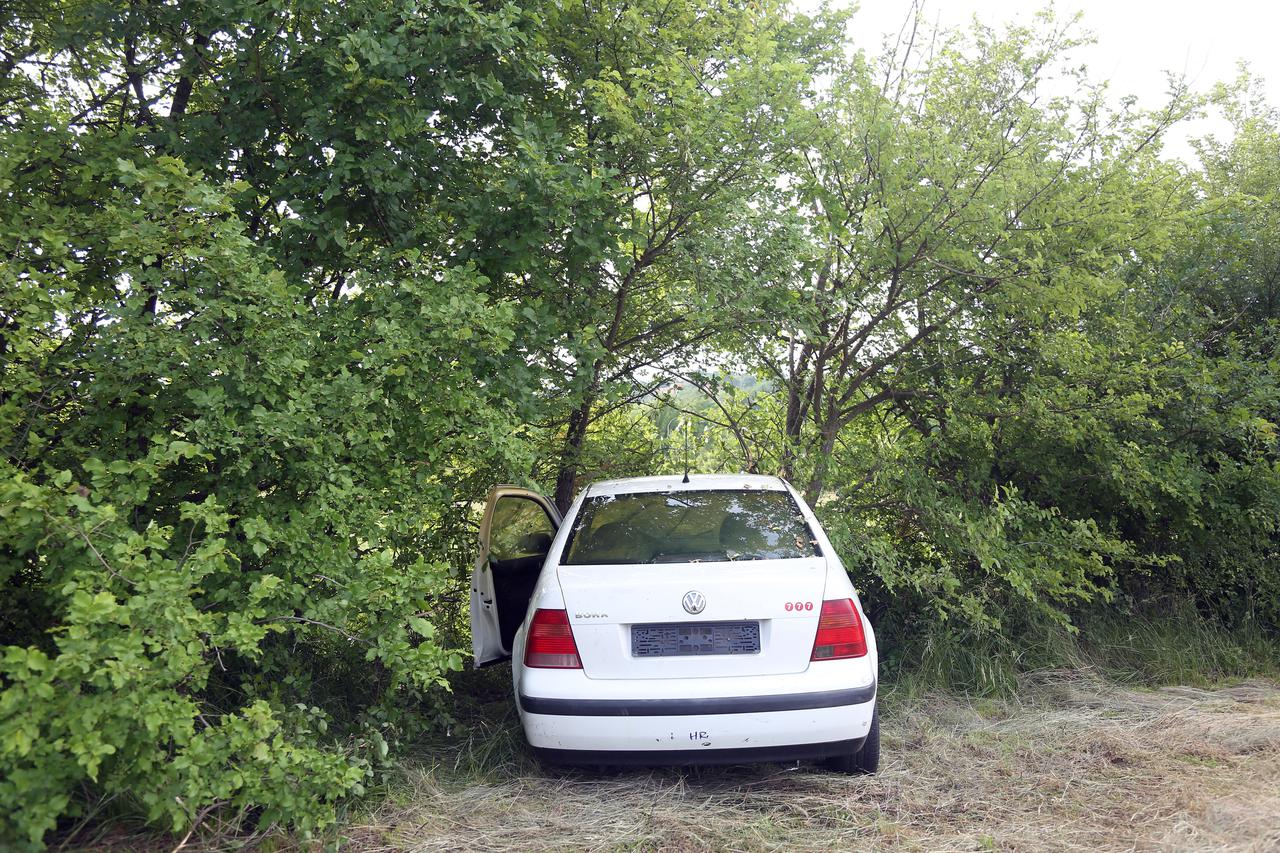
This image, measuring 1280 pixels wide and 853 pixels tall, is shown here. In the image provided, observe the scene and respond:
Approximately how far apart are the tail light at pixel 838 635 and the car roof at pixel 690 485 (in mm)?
1191

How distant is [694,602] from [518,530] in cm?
201

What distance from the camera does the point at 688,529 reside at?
4.88 m

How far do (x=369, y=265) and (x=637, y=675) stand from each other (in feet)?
8.75

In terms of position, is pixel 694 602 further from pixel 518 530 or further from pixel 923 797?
pixel 518 530

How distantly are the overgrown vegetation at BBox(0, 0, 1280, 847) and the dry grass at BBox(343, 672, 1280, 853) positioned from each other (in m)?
0.49

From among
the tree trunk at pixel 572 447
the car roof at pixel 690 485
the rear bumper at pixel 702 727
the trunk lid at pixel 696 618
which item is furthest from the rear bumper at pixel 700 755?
the tree trunk at pixel 572 447

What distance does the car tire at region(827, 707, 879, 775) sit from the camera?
14.8 ft

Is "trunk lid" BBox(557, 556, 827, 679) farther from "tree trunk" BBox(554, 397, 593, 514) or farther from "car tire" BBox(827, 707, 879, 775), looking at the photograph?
"tree trunk" BBox(554, 397, 593, 514)

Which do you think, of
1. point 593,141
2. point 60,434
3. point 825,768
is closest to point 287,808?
point 60,434

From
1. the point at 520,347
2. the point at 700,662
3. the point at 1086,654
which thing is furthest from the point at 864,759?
the point at 1086,654

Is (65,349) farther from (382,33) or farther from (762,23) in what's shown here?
(762,23)

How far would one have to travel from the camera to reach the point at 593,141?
6.29m

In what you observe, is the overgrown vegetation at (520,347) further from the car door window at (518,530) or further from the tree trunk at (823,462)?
the car door window at (518,530)

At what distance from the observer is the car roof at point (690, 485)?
210 inches
